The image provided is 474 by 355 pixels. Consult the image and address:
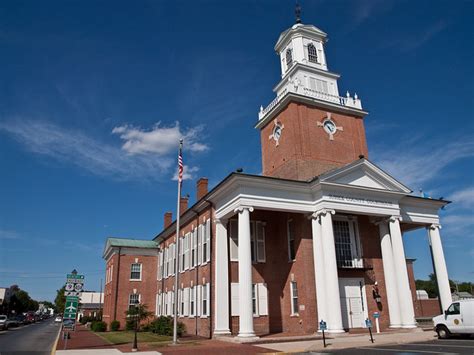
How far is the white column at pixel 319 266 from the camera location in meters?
23.0

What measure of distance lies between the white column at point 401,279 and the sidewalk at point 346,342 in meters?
2.35

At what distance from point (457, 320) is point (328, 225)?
8.15m

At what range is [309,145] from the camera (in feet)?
93.3

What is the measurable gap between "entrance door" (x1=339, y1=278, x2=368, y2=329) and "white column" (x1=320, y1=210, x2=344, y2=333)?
9.18 ft

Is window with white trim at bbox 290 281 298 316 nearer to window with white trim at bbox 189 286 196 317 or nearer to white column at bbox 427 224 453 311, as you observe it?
window with white trim at bbox 189 286 196 317

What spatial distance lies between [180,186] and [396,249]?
14.8m

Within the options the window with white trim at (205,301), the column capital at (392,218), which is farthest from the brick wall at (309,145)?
the window with white trim at (205,301)

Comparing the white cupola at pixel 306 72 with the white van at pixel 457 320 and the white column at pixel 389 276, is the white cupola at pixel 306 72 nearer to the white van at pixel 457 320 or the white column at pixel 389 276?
the white column at pixel 389 276

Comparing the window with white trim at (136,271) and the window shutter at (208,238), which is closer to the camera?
the window shutter at (208,238)

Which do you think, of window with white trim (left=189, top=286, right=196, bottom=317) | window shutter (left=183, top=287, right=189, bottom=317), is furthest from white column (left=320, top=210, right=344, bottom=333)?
window shutter (left=183, top=287, right=189, bottom=317)

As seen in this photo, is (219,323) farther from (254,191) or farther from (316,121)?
(316,121)

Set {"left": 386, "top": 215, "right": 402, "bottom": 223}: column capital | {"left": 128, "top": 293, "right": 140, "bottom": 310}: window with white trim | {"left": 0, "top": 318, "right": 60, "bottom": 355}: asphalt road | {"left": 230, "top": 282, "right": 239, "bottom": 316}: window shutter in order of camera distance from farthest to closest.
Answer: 1. {"left": 128, "top": 293, "right": 140, "bottom": 310}: window with white trim
2. {"left": 386, "top": 215, "right": 402, "bottom": 223}: column capital
3. {"left": 230, "top": 282, "right": 239, "bottom": 316}: window shutter
4. {"left": 0, "top": 318, "right": 60, "bottom": 355}: asphalt road

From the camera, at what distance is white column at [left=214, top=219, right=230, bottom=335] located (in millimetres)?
23734

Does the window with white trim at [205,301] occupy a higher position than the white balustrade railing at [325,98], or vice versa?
the white balustrade railing at [325,98]
